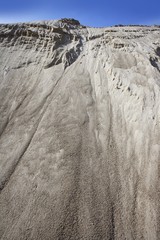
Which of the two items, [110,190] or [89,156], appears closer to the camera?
[110,190]

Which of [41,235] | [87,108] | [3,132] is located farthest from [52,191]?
[87,108]

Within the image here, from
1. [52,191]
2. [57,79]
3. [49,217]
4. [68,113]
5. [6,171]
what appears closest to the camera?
[49,217]

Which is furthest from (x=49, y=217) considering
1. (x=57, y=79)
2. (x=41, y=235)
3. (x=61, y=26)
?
(x=61, y=26)

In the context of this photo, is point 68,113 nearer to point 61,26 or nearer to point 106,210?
point 106,210

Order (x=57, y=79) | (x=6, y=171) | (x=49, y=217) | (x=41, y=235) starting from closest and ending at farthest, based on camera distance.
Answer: (x=41, y=235) < (x=49, y=217) < (x=6, y=171) < (x=57, y=79)

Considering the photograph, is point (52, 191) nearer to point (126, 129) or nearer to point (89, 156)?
point (89, 156)

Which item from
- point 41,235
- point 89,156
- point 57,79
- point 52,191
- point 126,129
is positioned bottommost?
point 41,235

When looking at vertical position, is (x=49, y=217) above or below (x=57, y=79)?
below
